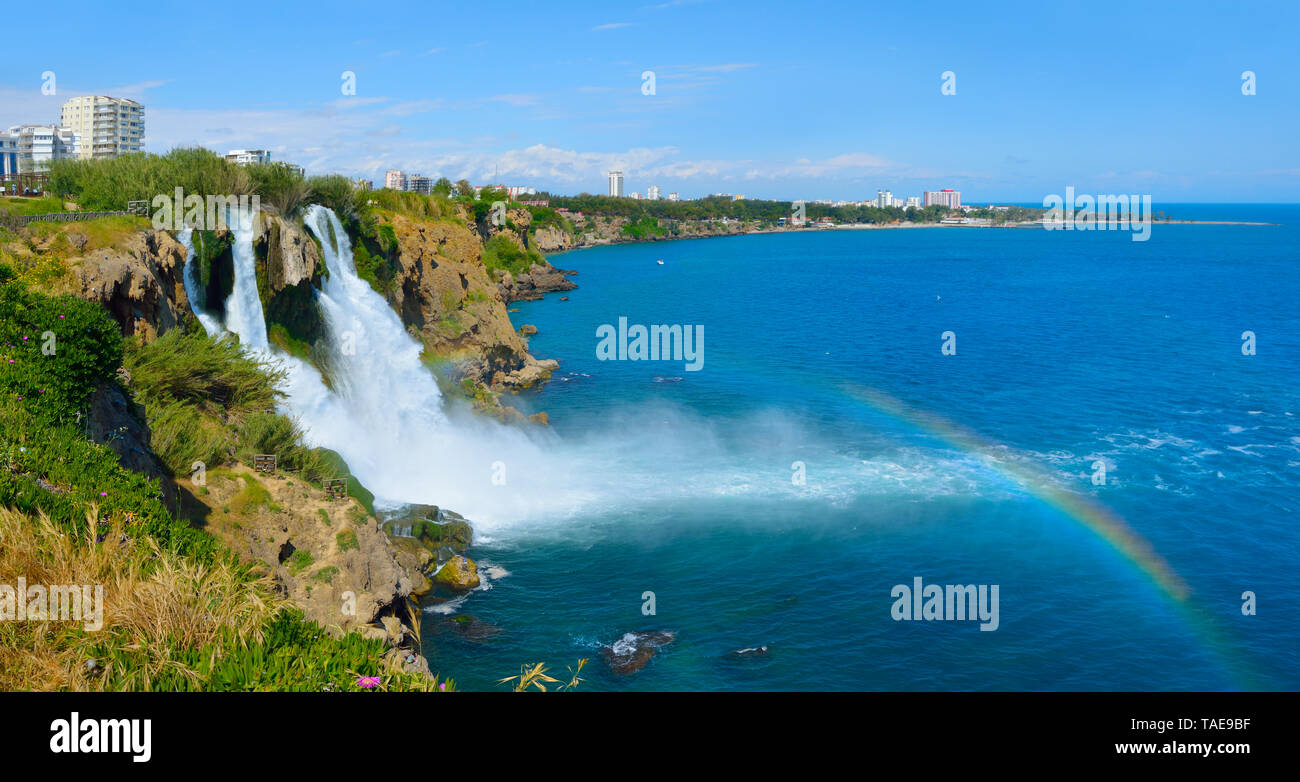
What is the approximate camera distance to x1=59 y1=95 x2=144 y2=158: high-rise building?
93.1 m

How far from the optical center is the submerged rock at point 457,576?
2831 centimetres

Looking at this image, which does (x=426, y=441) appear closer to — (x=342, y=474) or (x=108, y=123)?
(x=342, y=474)

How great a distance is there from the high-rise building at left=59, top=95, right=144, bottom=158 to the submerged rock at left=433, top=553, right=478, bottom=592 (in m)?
82.0

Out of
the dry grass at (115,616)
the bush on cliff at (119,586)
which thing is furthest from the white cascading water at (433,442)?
the dry grass at (115,616)

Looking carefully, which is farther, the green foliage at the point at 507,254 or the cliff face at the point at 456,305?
the green foliage at the point at 507,254

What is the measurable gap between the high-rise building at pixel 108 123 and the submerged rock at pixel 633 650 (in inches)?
3479

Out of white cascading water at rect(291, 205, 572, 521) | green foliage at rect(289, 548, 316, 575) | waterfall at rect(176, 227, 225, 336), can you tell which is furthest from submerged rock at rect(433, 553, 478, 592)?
waterfall at rect(176, 227, 225, 336)

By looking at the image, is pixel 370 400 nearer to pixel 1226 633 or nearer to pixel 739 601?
pixel 739 601

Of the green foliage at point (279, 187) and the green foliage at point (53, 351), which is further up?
the green foliage at point (279, 187)

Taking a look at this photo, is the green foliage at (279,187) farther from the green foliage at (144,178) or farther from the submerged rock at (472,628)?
the submerged rock at (472,628)

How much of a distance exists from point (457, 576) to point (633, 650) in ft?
22.3

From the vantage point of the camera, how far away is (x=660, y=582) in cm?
2931
